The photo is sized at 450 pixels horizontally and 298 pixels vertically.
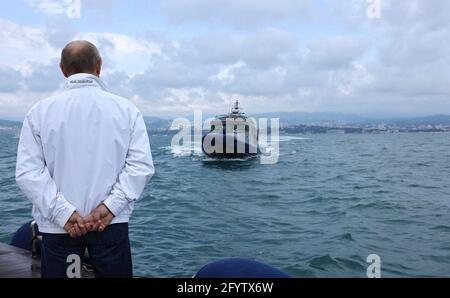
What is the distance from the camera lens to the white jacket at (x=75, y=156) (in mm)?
2852

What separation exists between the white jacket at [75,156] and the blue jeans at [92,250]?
91 millimetres

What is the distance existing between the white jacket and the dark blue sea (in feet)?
19.5

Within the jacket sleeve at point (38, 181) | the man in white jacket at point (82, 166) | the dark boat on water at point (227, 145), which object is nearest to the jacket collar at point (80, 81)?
the man in white jacket at point (82, 166)

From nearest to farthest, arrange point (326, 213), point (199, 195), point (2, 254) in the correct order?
point (2, 254) < point (326, 213) < point (199, 195)

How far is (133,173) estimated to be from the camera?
2971mm

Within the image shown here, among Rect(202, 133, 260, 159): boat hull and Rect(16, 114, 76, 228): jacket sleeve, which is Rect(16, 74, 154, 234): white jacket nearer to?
Rect(16, 114, 76, 228): jacket sleeve

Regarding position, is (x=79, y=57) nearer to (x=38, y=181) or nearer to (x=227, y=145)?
(x=38, y=181)

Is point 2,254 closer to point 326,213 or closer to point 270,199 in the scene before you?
point 326,213

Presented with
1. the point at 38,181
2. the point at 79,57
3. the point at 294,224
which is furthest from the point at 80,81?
the point at 294,224

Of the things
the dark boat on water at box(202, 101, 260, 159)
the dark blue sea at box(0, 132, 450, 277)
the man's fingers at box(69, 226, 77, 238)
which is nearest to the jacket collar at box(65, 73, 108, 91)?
the man's fingers at box(69, 226, 77, 238)

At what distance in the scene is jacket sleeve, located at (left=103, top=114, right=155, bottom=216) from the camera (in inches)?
115
